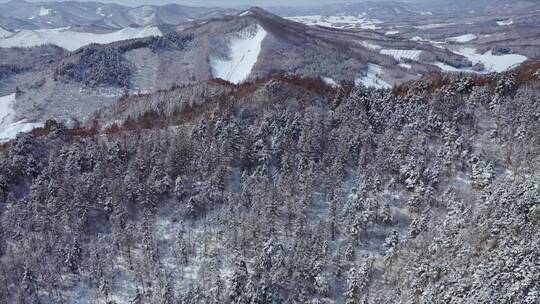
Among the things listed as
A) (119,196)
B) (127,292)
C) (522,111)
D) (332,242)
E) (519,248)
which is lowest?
(127,292)

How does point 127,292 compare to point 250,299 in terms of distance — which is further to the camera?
point 127,292

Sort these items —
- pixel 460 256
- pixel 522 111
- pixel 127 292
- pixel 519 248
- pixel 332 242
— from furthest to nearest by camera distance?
pixel 522 111 < pixel 332 242 < pixel 127 292 < pixel 460 256 < pixel 519 248

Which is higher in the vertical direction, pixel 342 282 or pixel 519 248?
pixel 519 248

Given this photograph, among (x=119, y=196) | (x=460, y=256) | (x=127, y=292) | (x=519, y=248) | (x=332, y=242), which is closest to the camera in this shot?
(x=519, y=248)

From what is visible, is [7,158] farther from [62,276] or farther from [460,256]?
[460,256]

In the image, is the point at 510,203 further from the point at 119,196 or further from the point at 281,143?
the point at 119,196

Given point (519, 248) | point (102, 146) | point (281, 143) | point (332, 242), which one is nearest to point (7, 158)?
point (102, 146)
